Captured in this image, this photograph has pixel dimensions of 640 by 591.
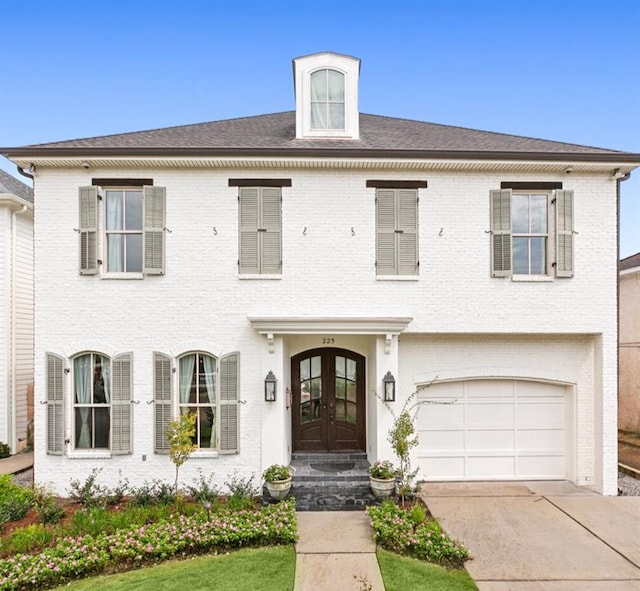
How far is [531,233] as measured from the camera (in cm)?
820

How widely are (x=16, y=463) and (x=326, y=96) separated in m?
11.8

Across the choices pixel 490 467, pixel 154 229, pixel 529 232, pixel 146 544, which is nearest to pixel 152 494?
pixel 146 544

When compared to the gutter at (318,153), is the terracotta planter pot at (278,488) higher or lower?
lower

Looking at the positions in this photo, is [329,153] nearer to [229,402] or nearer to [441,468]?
[229,402]

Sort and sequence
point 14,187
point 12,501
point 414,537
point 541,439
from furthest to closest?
point 14,187 → point 541,439 → point 12,501 → point 414,537

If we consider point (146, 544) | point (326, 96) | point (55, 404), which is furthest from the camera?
point (326, 96)

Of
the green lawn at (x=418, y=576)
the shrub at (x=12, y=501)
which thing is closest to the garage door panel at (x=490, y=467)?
the green lawn at (x=418, y=576)

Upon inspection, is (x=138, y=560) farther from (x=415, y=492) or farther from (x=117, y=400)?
(x=415, y=492)

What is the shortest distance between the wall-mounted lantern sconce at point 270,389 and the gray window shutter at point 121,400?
2.75 m

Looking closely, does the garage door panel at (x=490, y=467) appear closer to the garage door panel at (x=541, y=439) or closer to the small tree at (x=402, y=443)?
the garage door panel at (x=541, y=439)

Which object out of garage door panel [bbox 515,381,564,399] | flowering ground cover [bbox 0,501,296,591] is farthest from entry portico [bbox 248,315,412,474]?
garage door panel [bbox 515,381,564,399]

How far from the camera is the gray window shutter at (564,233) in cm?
801

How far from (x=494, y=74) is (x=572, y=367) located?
10.6 meters

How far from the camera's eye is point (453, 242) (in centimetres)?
810
